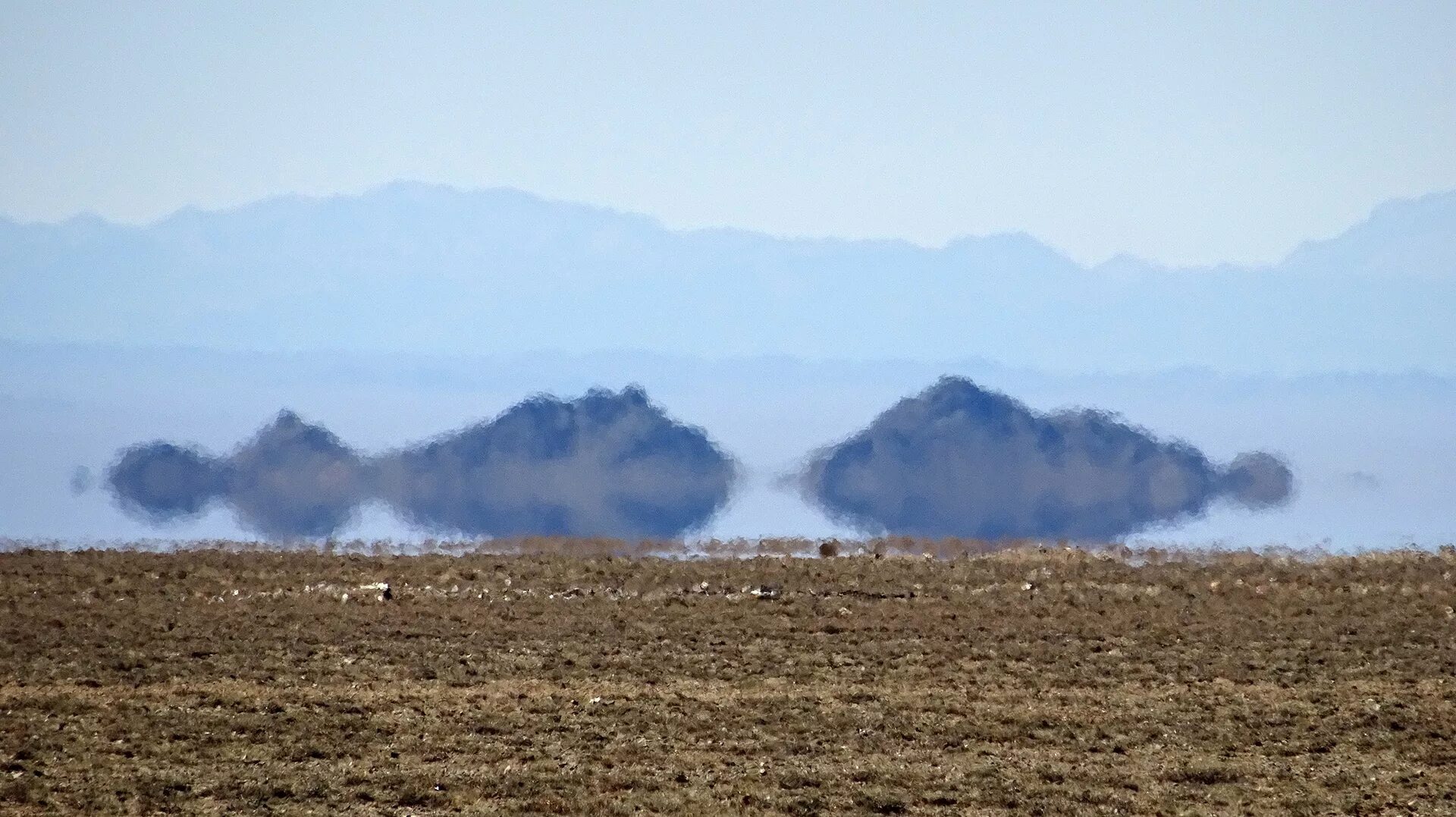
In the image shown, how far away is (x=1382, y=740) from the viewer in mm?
17547

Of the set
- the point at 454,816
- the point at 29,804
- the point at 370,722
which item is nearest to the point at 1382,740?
the point at 454,816

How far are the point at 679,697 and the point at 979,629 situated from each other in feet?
23.3

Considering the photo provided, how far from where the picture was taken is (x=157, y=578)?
3005 centimetres

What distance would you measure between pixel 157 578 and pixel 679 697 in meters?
15.2

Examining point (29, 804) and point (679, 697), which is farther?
point (679, 697)

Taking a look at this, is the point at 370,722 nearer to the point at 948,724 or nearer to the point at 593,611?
the point at 948,724

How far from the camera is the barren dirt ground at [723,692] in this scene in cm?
1536

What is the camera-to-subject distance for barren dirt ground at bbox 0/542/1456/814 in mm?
15359

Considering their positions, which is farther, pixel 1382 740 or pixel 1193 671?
pixel 1193 671

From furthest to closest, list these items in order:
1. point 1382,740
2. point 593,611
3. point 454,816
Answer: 1. point 593,611
2. point 1382,740
3. point 454,816

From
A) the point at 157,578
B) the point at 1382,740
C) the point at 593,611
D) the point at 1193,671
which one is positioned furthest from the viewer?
the point at 157,578

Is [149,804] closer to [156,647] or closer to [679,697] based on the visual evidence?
[679,697]

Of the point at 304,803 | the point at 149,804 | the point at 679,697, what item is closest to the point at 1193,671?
the point at 679,697

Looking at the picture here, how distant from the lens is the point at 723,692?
19781 mm
